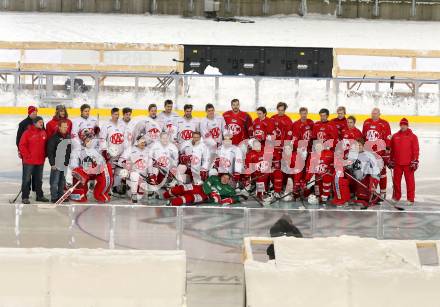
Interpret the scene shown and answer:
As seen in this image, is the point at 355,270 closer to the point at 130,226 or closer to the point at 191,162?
the point at 130,226

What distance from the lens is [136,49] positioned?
64.7 ft

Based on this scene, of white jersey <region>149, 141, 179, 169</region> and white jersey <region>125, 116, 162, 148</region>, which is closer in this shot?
white jersey <region>149, 141, 179, 169</region>

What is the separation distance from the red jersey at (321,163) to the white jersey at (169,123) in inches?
70.0

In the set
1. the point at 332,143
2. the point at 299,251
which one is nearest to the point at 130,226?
the point at 299,251

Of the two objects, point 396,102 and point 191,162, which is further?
point 396,102

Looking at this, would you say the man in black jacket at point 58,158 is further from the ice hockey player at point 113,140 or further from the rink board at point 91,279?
the rink board at point 91,279

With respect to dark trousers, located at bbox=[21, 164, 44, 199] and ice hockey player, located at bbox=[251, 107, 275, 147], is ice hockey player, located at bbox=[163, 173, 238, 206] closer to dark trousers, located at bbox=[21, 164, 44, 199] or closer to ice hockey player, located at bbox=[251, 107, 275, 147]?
ice hockey player, located at bbox=[251, 107, 275, 147]

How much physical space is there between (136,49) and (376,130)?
33.1 ft

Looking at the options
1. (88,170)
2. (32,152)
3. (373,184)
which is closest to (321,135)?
(373,184)

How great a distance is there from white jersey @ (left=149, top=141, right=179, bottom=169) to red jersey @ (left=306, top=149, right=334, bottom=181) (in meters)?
1.67

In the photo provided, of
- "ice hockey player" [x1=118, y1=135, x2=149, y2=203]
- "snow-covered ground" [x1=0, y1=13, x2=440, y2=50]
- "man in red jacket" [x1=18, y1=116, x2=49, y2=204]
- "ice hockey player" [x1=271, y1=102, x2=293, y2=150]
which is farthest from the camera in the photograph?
"snow-covered ground" [x1=0, y1=13, x2=440, y2=50]

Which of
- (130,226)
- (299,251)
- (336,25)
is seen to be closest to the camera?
(299,251)

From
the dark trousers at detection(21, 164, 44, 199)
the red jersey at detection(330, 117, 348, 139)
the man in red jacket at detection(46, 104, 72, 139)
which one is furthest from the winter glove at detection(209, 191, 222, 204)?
the dark trousers at detection(21, 164, 44, 199)

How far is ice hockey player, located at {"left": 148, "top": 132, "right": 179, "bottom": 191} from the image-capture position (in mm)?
10242
